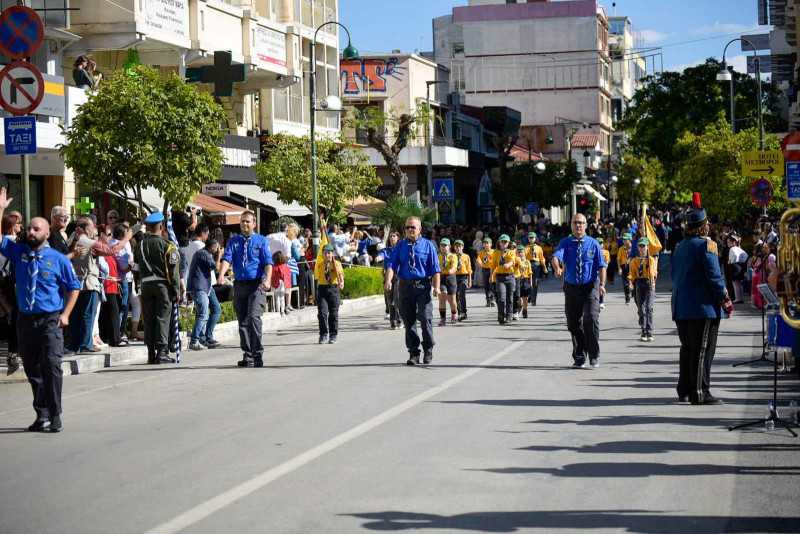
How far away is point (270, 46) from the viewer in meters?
39.6

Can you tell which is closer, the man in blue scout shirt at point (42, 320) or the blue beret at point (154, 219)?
the man in blue scout shirt at point (42, 320)

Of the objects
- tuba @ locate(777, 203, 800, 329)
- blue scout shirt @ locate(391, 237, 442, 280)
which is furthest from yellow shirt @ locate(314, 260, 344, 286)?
tuba @ locate(777, 203, 800, 329)

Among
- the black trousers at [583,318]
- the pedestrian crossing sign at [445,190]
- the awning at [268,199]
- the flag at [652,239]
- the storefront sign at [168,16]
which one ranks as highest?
the storefront sign at [168,16]

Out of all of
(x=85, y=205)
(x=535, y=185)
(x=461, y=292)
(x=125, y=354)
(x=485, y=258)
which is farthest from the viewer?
(x=535, y=185)

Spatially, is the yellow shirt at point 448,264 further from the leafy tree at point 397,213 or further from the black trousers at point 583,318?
the leafy tree at point 397,213

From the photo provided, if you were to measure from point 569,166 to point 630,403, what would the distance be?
63643mm

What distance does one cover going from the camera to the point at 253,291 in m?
15.6

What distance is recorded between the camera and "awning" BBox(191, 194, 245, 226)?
32906 mm

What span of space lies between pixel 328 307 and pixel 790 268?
36.0 ft

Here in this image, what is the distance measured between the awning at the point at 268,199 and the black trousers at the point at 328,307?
64.7 feet

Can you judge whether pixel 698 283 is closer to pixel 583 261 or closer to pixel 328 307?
pixel 583 261

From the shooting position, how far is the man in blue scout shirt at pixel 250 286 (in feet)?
51.2

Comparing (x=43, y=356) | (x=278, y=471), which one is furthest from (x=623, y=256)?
(x=278, y=471)

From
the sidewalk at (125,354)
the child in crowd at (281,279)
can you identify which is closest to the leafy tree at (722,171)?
the child in crowd at (281,279)
